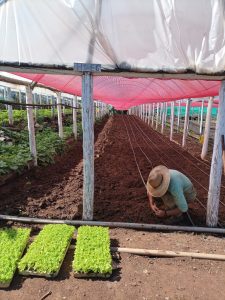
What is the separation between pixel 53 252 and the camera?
2674mm

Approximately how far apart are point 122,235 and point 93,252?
646 millimetres

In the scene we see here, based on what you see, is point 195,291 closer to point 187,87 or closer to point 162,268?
point 162,268

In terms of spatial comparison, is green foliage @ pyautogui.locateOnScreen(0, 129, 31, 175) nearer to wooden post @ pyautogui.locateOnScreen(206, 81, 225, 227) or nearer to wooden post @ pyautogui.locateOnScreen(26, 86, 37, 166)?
wooden post @ pyautogui.locateOnScreen(26, 86, 37, 166)

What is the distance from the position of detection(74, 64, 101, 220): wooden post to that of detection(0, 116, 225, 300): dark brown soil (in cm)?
35

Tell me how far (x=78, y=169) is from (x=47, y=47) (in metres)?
3.56

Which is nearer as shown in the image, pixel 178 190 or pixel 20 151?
pixel 178 190

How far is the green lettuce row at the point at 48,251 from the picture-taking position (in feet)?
8.17

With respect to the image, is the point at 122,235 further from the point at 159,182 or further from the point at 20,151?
the point at 20,151

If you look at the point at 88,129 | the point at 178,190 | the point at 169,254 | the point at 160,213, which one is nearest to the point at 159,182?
the point at 178,190

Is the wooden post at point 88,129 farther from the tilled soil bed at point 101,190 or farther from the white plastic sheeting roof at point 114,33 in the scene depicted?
the tilled soil bed at point 101,190

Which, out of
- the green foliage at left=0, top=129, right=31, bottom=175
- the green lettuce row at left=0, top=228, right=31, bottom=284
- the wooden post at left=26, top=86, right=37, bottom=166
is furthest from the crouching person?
the wooden post at left=26, top=86, right=37, bottom=166

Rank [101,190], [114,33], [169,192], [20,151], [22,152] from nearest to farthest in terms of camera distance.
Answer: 1. [114,33]
2. [169,192]
3. [101,190]
4. [20,151]
5. [22,152]

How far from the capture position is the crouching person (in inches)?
133

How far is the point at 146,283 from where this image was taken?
2.49 meters
